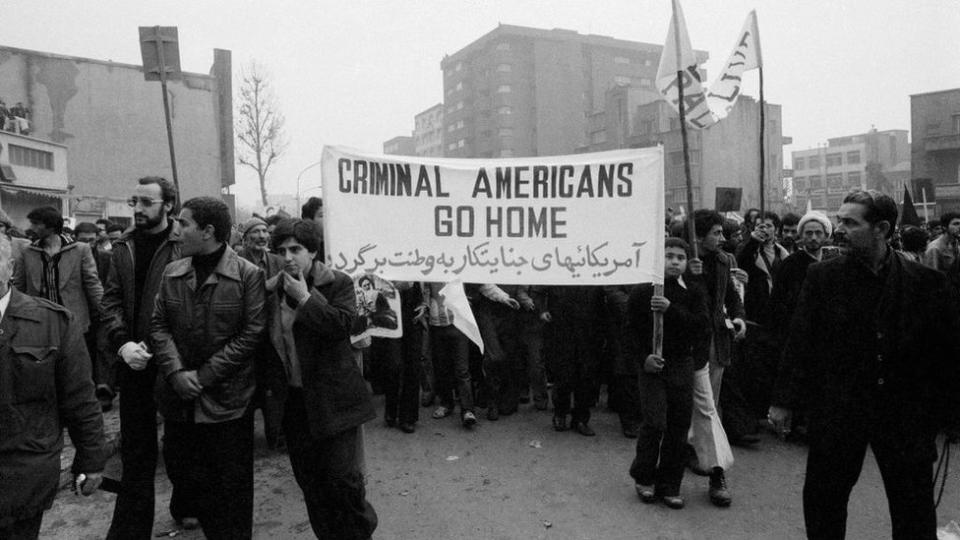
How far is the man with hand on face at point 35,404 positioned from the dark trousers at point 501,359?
456cm

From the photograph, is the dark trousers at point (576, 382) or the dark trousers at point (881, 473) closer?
the dark trousers at point (881, 473)

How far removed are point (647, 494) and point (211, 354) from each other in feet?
9.94

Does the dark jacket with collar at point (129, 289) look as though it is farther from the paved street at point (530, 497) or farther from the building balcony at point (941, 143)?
the building balcony at point (941, 143)

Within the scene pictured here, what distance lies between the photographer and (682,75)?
5.37 metres

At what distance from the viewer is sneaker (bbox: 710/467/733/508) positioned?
4738 millimetres

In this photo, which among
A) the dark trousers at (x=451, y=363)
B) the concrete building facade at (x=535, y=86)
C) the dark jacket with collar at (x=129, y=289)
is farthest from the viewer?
the concrete building facade at (x=535, y=86)

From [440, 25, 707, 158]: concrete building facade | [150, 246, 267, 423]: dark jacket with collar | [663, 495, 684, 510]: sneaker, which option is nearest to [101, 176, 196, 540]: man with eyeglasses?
[150, 246, 267, 423]: dark jacket with collar

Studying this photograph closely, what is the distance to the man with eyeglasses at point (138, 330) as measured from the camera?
12.3 feet

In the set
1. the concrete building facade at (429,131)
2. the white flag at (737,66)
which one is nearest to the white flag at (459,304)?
the white flag at (737,66)

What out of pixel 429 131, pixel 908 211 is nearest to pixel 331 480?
pixel 908 211

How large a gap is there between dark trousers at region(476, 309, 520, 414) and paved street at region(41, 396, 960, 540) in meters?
0.81

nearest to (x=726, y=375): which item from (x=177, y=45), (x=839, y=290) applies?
(x=839, y=290)

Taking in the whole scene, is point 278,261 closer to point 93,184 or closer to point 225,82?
point 93,184

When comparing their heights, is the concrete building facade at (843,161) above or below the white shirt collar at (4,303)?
above
